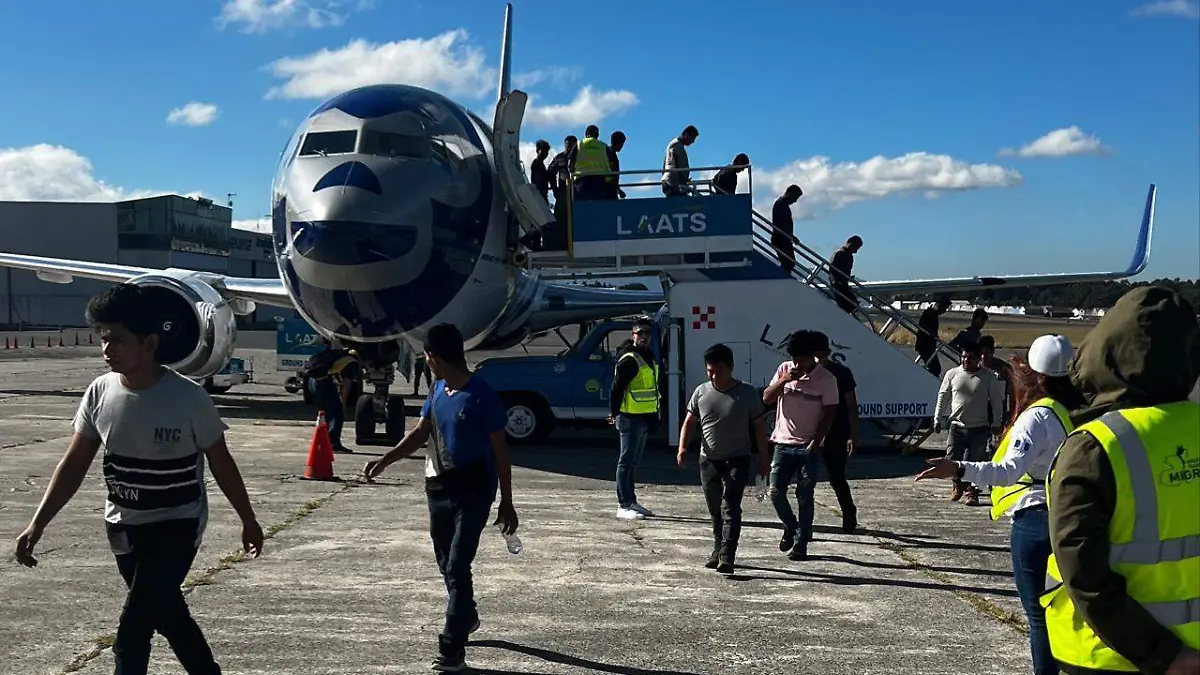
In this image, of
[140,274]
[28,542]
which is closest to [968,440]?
[28,542]

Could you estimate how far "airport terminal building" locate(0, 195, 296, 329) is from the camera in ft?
240

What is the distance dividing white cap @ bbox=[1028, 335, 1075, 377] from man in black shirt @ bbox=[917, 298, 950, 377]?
10722 millimetres

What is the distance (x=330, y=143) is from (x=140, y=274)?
362 inches

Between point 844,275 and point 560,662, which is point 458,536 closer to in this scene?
point 560,662

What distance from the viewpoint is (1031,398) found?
16.7 feet

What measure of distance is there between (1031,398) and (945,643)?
1722 mm

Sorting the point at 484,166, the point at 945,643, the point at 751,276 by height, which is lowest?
the point at 945,643

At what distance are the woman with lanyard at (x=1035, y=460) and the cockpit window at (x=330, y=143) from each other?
31.7 feet

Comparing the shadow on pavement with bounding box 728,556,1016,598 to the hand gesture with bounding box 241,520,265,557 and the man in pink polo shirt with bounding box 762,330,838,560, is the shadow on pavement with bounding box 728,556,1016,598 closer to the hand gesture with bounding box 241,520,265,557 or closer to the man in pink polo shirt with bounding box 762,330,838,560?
the man in pink polo shirt with bounding box 762,330,838,560

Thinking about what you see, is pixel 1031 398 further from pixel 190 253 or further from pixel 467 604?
pixel 190 253

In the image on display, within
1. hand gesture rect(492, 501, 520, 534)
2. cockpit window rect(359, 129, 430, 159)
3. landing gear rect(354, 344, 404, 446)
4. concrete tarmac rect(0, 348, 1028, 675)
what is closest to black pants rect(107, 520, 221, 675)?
concrete tarmac rect(0, 348, 1028, 675)

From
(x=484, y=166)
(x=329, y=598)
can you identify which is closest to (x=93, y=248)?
(x=484, y=166)

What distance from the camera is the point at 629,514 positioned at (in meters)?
10.2

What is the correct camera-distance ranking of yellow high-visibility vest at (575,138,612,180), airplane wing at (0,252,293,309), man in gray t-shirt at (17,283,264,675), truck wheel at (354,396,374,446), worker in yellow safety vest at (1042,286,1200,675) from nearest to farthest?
worker in yellow safety vest at (1042,286,1200,675), man in gray t-shirt at (17,283,264,675), truck wheel at (354,396,374,446), yellow high-visibility vest at (575,138,612,180), airplane wing at (0,252,293,309)
